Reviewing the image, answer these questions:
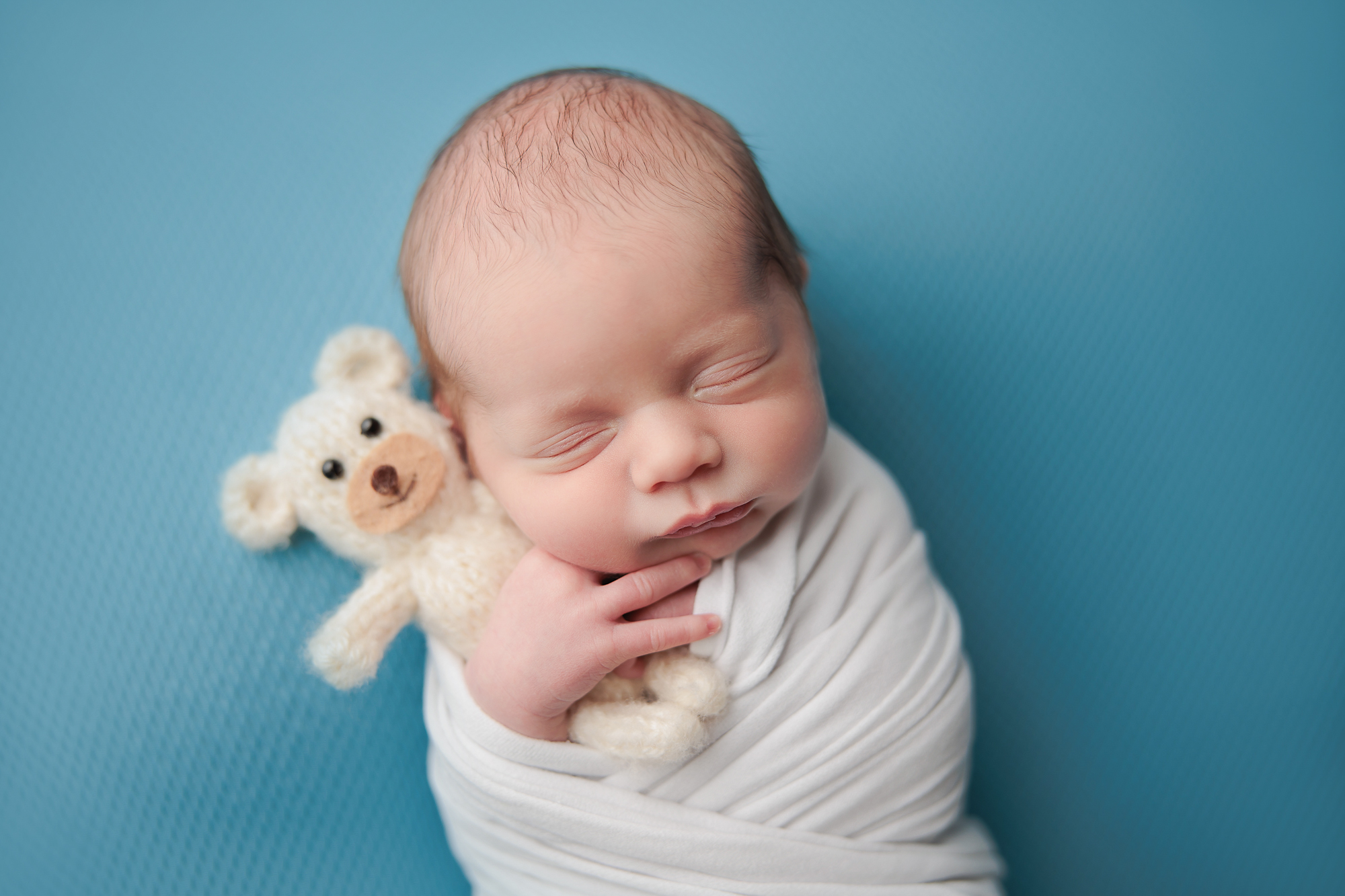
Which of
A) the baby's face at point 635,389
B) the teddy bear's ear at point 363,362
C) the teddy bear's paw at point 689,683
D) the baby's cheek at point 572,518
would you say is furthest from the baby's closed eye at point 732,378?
A: the teddy bear's ear at point 363,362

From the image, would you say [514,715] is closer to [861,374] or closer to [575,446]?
[575,446]

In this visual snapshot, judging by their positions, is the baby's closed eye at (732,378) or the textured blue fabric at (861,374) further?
the textured blue fabric at (861,374)

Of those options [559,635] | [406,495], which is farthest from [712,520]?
[406,495]

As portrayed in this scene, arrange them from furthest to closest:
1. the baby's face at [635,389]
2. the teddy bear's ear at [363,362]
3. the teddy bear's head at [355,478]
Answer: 1. the teddy bear's ear at [363,362]
2. the teddy bear's head at [355,478]
3. the baby's face at [635,389]

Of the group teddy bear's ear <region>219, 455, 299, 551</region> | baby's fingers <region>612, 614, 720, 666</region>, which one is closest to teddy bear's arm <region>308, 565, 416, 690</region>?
teddy bear's ear <region>219, 455, 299, 551</region>

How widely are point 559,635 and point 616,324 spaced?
28cm

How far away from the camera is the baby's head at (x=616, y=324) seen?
2.29 ft

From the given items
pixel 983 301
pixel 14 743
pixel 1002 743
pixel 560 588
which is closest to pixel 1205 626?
pixel 1002 743

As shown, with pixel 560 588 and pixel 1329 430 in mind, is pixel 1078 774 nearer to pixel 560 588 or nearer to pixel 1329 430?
pixel 1329 430

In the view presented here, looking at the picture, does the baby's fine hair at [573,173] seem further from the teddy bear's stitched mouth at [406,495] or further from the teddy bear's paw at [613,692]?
the teddy bear's paw at [613,692]

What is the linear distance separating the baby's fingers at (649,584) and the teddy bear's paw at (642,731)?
9 cm

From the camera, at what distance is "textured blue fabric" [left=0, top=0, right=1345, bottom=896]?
3.17 ft

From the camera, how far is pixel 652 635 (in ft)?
2.50

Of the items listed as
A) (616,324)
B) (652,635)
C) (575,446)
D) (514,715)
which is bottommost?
(514,715)
